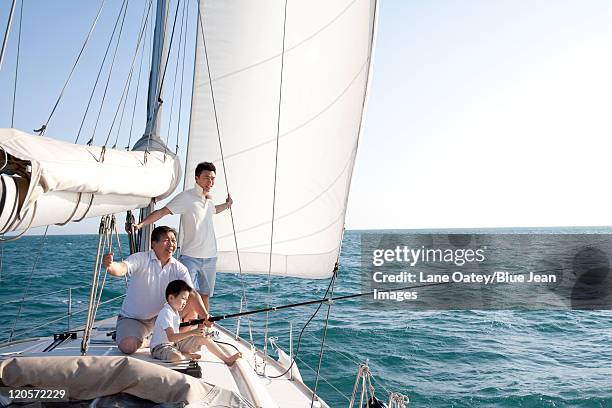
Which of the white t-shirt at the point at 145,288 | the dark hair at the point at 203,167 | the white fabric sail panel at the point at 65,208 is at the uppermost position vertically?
the dark hair at the point at 203,167

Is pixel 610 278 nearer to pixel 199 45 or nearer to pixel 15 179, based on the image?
pixel 199 45

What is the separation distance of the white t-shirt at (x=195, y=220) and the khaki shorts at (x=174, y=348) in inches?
38.7

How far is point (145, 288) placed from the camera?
11.0 feet

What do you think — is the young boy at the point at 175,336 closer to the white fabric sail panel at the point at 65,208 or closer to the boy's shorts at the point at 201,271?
the white fabric sail panel at the point at 65,208

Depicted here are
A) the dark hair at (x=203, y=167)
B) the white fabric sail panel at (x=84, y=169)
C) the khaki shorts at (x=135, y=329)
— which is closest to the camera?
the white fabric sail panel at (x=84, y=169)

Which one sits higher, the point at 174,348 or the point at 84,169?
the point at 84,169

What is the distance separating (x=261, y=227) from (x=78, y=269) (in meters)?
16.7

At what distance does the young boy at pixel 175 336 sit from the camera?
297 centimetres

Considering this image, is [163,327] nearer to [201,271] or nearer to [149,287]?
[149,287]

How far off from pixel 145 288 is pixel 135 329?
273mm

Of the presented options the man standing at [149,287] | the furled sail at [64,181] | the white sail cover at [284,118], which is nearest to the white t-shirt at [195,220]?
the furled sail at [64,181]

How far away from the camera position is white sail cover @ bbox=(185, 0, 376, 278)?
14.3 ft

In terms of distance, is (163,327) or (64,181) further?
(163,327)

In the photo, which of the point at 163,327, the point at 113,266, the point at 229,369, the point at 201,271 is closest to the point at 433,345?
the point at 201,271
